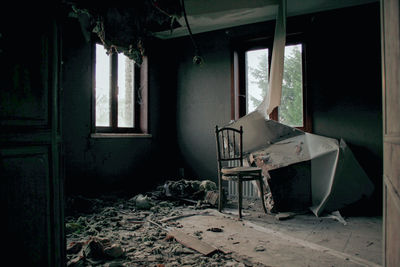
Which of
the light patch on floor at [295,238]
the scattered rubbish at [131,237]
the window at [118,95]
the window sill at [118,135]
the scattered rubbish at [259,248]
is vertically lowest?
the light patch on floor at [295,238]

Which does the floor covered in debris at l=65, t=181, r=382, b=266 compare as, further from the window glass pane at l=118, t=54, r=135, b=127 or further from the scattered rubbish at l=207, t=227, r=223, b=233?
the window glass pane at l=118, t=54, r=135, b=127

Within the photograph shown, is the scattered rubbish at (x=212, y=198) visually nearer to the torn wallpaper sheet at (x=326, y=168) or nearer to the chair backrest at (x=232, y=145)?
the chair backrest at (x=232, y=145)

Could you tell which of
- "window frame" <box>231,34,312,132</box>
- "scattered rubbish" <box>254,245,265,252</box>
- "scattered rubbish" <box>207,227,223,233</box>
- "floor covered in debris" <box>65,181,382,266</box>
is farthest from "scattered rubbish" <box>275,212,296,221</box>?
"window frame" <box>231,34,312,132</box>

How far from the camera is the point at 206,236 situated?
264 cm

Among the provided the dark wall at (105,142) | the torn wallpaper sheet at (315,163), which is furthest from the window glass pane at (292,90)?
the dark wall at (105,142)

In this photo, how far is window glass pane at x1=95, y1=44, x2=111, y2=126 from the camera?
4.16 metres

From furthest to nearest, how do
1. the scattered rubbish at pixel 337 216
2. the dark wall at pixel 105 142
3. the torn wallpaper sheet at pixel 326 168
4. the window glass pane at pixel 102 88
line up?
the window glass pane at pixel 102 88 < the dark wall at pixel 105 142 < the torn wallpaper sheet at pixel 326 168 < the scattered rubbish at pixel 337 216

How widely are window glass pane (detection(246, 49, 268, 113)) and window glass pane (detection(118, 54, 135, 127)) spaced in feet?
6.41

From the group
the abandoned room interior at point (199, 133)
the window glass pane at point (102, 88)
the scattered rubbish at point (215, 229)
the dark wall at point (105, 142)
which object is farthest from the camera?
the window glass pane at point (102, 88)

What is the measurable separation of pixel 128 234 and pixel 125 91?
272 centimetres

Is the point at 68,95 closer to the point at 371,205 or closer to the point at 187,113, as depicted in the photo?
the point at 187,113

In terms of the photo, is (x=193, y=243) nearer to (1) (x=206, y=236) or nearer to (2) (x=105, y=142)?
(1) (x=206, y=236)

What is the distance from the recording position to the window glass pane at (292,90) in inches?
164

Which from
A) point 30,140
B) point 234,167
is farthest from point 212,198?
point 30,140
